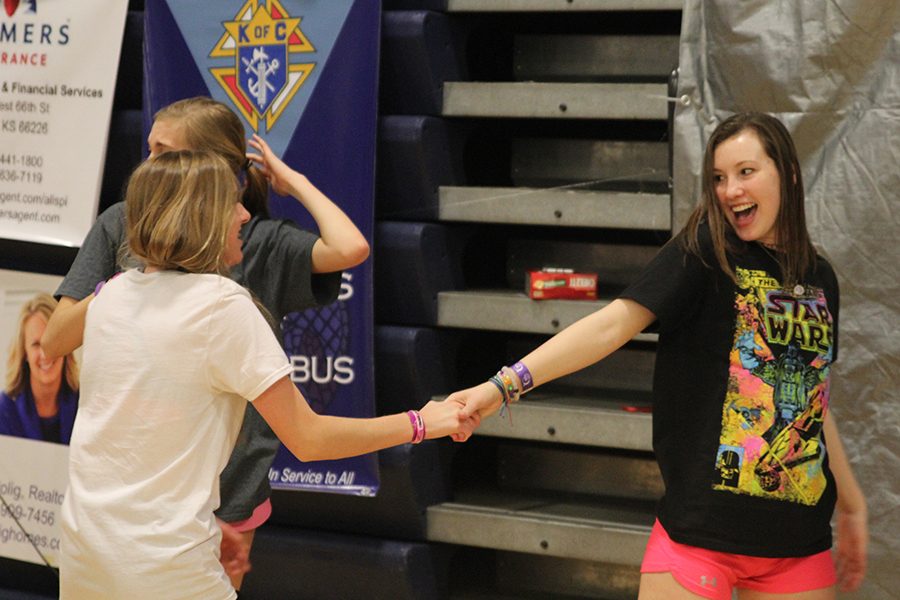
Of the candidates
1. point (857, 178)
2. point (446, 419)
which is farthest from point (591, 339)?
point (857, 178)

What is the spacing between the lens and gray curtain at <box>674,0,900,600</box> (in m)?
3.14

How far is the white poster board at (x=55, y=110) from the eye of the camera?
420 centimetres

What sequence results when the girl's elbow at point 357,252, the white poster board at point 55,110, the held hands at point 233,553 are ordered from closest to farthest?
1. the held hands at point 233,553
2. the girl's elbow at point 357,252
3. the white poster board at point 55,110

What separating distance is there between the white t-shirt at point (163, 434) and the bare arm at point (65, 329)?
625 millimetres

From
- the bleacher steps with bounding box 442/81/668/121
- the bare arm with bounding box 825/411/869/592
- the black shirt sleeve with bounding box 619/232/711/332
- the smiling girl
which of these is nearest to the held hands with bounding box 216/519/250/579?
the smiling girl

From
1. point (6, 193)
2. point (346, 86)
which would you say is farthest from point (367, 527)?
point (6, 193)

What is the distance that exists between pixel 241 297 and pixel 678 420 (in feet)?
2.96

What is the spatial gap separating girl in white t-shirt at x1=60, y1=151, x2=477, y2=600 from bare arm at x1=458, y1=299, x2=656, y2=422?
597 mm

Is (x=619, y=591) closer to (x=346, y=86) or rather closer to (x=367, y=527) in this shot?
(x=367, y=527)

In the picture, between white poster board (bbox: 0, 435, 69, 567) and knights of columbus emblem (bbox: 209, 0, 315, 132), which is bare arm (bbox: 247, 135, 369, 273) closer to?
knights of columbus emblem (bbox: 209, 0, 315, 132)

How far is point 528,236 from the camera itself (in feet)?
14.0

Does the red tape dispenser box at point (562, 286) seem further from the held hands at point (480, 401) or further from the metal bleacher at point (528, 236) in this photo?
the held hands at point (480, 401)

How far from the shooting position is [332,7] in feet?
12.5

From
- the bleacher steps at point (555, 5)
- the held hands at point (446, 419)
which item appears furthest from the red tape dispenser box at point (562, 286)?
the held hands at point (446, 419)
